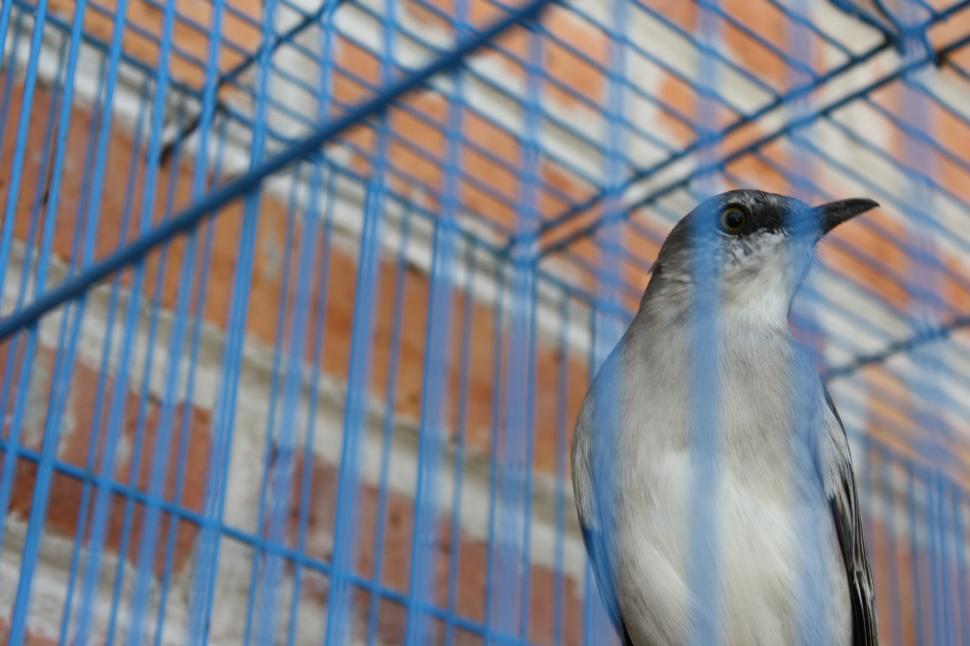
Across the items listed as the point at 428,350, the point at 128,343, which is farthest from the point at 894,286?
the point at 128,343

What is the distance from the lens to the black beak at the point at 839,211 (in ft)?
2.63

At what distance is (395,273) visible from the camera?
3.47ft

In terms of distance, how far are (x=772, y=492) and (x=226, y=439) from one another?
307 mm

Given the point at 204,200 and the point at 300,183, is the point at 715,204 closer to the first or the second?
the point at 300,183

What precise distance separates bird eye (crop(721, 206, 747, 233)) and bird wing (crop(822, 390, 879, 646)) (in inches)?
5.0

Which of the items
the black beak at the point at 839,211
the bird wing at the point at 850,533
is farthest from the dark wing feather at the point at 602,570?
the black beak at the point at 839,211

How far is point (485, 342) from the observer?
3.58 ft

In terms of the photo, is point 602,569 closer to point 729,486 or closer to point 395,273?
point 729,486

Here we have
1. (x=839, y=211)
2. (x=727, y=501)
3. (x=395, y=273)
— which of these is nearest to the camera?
(x=727, y=501)

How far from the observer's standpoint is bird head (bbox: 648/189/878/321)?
2.83 feet

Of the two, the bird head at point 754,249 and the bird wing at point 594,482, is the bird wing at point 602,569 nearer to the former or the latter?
the bird wing at point 594,482

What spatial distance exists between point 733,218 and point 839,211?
0.08m

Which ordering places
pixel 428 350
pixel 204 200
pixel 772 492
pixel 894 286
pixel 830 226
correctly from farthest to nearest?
pixel 894 286, pixel 428 350, pixel 830 226, pixel 772 492, pixel 204 200

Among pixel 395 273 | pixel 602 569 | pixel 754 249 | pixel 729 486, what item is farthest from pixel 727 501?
pixel 395 273
